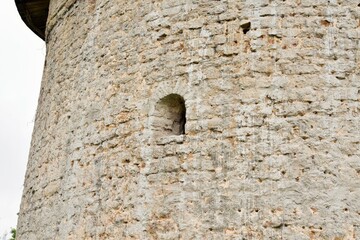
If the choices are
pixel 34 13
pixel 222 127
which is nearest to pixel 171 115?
pixel 222 127

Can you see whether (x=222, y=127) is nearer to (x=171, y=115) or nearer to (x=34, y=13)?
(x=171, y=115)

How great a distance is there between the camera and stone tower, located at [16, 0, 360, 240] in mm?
4250

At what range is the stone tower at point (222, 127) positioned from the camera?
4.25 meters

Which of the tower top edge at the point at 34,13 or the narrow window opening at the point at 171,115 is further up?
the tower top edge at the point at 34,13

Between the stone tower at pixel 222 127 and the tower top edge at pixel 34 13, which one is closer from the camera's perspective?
the stone tower at pixel 222 127

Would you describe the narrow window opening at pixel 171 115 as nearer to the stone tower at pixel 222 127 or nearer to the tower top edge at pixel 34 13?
the stone tower at pixel 222 127

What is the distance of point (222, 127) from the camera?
4.56 metres

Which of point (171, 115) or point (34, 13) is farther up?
point (34, 13)

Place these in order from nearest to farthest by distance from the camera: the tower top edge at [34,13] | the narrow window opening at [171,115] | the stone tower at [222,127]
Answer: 1. the stone tower at [222,127]
2. the narrow window opening at [171,115]
3. the tower top edge at [34,13]

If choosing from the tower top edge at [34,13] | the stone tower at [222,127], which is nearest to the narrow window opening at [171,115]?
the stone tower at [222,127]

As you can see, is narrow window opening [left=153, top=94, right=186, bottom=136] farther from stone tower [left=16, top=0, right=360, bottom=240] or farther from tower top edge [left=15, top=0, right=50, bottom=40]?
tower top edge [left=15, top=0, right=50, bottom=40]

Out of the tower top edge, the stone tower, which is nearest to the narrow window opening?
the stone tower

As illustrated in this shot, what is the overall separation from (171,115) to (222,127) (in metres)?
0.60

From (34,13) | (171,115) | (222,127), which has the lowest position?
(222,127)
